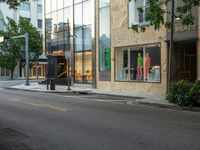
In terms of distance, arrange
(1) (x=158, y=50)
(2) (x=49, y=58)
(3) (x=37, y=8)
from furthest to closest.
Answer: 1. (3) (x=37, y=8)
2. (2) (x=49, y=58)
3. (1) (x=158, y=50)

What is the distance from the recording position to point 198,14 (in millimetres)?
22797

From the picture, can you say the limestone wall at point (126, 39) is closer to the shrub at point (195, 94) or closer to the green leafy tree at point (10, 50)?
the shrub at point (195, 94)

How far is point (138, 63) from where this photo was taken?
2788 centimetres

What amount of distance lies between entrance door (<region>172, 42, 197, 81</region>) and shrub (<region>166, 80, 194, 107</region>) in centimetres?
765

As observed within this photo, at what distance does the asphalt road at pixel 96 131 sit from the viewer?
8.87 m

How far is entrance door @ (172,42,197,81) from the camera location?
25891 mm

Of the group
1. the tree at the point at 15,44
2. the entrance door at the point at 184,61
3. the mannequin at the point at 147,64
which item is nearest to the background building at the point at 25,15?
the tree at the point at 15,44

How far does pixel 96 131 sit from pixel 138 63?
17.6 m

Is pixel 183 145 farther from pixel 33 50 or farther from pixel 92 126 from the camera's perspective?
pixel 33 50

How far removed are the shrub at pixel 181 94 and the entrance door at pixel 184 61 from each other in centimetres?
765

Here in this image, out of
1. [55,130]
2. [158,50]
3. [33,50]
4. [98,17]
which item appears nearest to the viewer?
[55,130]

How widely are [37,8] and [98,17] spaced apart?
48.6 meters

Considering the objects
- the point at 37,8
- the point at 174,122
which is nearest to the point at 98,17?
the point at 174,122

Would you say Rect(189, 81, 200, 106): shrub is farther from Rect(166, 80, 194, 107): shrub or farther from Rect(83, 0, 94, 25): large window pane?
Rect(83, 0, 94, 25): large window pane
